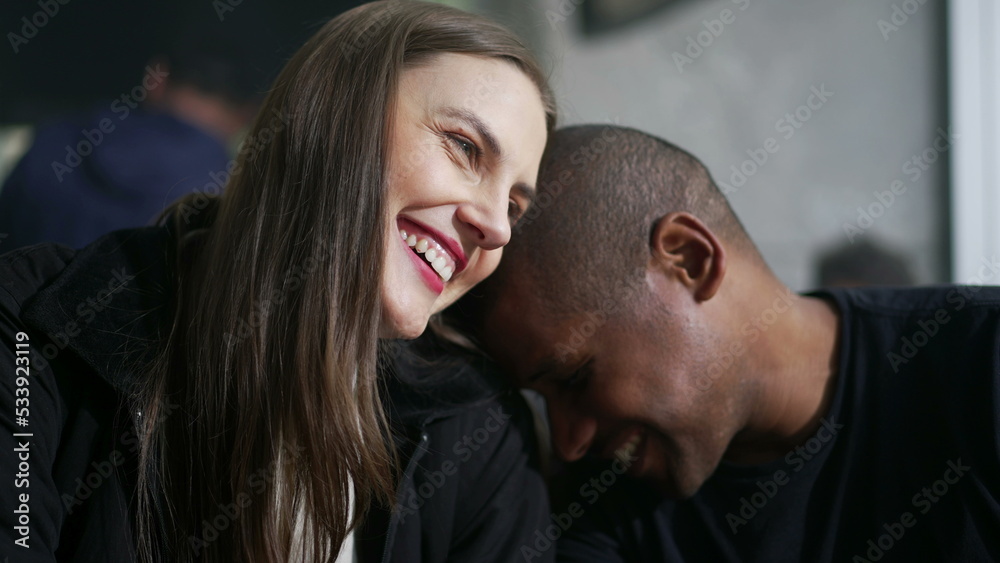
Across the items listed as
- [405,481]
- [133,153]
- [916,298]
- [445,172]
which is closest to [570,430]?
[405,481]

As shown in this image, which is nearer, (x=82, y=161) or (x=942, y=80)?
(x=82, y=161)

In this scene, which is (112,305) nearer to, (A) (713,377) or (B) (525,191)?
(B) (525,191)

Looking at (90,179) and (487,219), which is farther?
(90,179)

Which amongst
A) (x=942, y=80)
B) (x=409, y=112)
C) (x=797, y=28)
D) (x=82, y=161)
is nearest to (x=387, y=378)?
(x=409, y=112)

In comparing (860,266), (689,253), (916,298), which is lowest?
(860,266)

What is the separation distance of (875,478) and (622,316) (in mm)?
535

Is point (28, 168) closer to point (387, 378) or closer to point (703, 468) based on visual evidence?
point (387, 378)

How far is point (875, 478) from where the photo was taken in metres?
1.39

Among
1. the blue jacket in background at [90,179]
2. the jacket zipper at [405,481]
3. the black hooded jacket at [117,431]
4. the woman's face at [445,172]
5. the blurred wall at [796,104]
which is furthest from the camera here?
the blurred wall at [796,104]

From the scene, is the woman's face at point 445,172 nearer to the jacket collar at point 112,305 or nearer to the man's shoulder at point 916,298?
the jacket collar at point 112,305

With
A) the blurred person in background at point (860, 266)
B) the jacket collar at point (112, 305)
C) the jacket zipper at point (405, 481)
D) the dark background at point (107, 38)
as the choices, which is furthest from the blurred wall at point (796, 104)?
the jacket collar at point (112, 305)

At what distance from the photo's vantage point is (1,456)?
3.07 ft

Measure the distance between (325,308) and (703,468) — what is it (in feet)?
2.56

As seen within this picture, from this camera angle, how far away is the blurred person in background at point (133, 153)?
2066 mm
